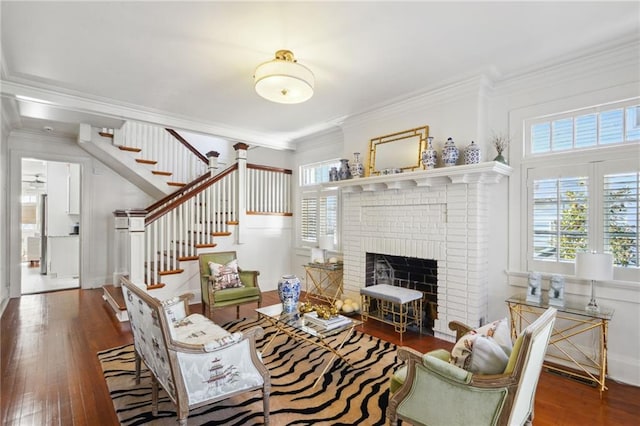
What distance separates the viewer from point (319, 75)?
3.41m

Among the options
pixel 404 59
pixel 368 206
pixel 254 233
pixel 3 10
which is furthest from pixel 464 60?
pixel 254 233

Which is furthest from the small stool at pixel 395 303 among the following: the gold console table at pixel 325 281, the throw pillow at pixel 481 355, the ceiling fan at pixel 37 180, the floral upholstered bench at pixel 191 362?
the ceiling fan at pixel 37 180

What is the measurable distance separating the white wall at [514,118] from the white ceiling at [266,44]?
16 centimetres

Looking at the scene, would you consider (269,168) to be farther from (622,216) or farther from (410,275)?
(622,216)

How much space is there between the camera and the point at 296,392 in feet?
8.39

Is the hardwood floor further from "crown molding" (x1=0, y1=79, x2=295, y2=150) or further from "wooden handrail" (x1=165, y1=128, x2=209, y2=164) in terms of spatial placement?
"wooden handrail" (x1=165, y1=128, x2=209, y2=164)

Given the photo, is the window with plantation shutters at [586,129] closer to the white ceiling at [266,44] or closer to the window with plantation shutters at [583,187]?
the window with plantation shutters at [583,187]

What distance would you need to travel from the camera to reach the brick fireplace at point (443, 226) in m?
3.45

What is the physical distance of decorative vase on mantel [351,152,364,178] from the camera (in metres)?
4.57

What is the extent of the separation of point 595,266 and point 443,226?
142 cm

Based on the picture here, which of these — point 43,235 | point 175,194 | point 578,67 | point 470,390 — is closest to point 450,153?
point 578,67

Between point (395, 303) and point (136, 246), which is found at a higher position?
point (136, 246)

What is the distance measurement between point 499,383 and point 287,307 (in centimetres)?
207

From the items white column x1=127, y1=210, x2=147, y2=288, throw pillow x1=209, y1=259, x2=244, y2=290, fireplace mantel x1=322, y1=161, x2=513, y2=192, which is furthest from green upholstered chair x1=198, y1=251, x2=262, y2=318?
fireplace mantel x1=322, y1=161, x2=513, y2=192
